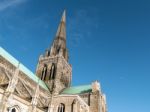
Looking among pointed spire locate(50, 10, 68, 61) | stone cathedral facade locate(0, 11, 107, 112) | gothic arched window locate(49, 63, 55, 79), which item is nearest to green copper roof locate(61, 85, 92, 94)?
stone cathedral facade locate(0, 11, 107, 112)

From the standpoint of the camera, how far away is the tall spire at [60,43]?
142 feet

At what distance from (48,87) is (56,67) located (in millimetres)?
4756

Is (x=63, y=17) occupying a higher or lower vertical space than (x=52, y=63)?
higher

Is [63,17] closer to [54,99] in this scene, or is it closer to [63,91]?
[63,91]

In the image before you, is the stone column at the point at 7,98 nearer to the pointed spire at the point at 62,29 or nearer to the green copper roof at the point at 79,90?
the green copper roof at the point at 79,90

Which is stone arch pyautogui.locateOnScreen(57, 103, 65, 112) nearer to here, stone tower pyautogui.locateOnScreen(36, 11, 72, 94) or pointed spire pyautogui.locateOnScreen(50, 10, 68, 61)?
stone tower pyautogui.locateOnScreen(36, 11, 72, 94)

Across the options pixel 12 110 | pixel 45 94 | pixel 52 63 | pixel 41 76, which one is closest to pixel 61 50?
pixel 52 63

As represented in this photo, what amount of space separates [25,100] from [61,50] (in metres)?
21.5

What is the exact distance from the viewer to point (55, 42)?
4584cm

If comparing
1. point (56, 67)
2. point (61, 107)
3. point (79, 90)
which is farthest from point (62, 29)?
point (61, 107)

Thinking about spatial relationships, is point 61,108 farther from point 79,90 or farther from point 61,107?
point 79,90

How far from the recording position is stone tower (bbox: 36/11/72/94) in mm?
37562

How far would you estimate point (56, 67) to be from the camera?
3916 cm

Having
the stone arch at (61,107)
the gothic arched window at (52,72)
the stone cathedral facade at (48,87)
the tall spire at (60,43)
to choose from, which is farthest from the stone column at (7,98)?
the tall spire at (60,43)
